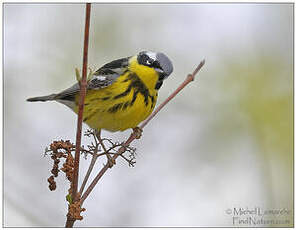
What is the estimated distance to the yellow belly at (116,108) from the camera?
4.29 m

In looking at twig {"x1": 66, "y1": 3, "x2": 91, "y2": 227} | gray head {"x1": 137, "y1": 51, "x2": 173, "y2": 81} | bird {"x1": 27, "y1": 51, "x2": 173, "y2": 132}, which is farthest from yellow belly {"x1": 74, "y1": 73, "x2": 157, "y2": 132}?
twig {"x1": 66, "y1": 3, "x2": 91, "y2": 227}

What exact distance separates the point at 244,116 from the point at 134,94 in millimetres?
1764

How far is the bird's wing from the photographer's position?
4.46 m

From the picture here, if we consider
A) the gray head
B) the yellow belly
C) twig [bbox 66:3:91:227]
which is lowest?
twig [bbox 66:3:91:227]

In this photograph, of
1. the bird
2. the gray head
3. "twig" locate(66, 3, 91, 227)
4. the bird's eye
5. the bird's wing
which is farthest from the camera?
the bird's wing

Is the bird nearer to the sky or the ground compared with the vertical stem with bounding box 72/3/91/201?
nearer to the sky

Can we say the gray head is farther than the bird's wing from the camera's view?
No

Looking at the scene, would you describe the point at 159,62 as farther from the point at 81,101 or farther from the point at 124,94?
the point at 81,101

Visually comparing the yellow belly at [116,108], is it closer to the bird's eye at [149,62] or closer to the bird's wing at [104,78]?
the bird's wing at [104,78]

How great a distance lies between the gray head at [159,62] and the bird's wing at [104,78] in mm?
295

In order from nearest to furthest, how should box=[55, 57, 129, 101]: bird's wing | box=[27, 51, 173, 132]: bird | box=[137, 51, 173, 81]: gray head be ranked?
1. box=[137, 51, 173, 81]: gray head
2. box=[27, 51, 173, 132]: bird
3. box=[55, 57, 129, 101]: bird's wing

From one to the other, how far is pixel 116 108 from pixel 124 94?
159 millimetres

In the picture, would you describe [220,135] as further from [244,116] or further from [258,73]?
[258,73]

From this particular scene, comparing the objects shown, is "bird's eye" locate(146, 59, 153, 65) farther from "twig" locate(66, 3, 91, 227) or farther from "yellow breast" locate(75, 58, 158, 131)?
"twig" locate(66, 3, 91, 227)
